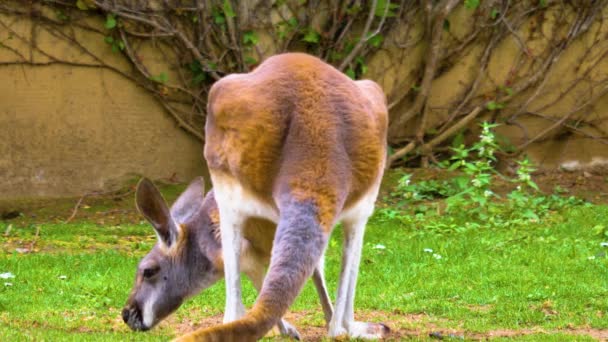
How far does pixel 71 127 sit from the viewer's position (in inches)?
392

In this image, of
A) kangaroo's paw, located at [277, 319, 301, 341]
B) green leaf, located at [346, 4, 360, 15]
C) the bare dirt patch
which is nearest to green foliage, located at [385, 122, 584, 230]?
green leaf, located at [346, 4, 360, 15]

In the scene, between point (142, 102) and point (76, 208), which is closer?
point (76, 208)

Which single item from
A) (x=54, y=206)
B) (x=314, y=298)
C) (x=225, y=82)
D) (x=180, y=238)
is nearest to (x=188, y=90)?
(x=54, y=206)

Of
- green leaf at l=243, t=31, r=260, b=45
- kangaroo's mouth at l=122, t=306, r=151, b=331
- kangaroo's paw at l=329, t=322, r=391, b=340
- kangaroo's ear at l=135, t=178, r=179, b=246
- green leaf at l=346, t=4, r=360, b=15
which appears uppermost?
kangaroo's ear at l=135, t=178, r=179, b=246

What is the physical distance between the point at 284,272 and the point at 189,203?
2.04 m

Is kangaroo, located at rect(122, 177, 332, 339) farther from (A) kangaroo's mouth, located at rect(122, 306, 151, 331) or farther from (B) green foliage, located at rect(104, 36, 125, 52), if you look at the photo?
(B) green foliage, located at rect(104, 36, 125, 52)

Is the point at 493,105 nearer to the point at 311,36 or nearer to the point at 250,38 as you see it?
the point at 311,36

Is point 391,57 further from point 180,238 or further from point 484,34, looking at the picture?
point 180,238

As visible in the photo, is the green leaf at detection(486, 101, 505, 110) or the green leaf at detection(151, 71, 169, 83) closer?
the green leaf at detection(151, 71, 169, 83)

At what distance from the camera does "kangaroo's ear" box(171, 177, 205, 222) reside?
578 cm

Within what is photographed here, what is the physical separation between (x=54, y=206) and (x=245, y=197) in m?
5.66

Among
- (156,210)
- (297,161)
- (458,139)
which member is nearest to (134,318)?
(156,210)

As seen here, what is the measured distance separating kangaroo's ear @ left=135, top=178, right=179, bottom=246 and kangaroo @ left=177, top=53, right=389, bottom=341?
367 mm

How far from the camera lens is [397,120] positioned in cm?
1086
